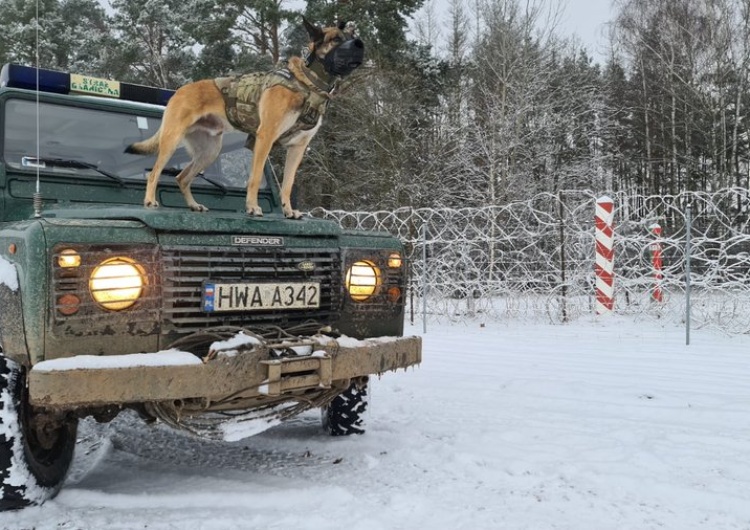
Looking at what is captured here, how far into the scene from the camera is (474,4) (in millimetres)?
22000

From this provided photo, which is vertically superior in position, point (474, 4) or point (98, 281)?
point (474, 4)

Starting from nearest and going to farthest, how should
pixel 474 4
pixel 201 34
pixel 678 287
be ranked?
pixel 678 287 < pixel 201 34 < pixel 474 4

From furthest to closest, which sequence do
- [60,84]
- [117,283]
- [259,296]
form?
[60,84] < [259,296] < [117,283]

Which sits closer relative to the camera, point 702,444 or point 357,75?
point 702,444

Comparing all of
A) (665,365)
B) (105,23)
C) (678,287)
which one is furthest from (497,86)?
(105,23)

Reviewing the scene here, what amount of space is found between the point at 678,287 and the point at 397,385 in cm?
520

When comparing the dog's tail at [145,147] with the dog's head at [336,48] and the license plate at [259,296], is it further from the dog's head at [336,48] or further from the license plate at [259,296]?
the license plate at [259,296]

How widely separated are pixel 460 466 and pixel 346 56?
7.46 ft

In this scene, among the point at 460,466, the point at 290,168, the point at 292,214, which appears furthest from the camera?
the point at 290,168

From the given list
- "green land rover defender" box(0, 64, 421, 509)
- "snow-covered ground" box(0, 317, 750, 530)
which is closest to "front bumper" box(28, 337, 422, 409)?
"green land rover defender" box(0, 64, 421, 509)

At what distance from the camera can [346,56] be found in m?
3.41

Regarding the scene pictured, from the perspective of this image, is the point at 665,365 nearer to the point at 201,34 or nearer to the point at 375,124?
the point at 375,124

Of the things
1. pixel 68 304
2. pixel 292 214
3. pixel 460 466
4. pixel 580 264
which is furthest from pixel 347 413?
pixel 580 264

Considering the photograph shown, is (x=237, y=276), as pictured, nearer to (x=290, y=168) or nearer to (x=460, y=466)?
(x=290, y=168)
